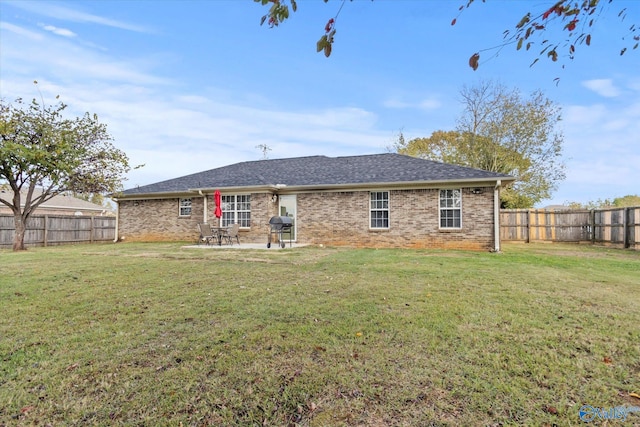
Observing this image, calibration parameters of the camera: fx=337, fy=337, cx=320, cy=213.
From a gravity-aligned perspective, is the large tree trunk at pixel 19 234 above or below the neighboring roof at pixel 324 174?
below

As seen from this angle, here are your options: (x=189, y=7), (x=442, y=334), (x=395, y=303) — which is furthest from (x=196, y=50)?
(x=442, y=334)

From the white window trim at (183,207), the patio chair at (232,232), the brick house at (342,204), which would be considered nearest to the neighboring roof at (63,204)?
the brick house at (342,204)

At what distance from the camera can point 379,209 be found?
13.8 metres

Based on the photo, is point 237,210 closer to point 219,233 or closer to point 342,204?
point 219,233

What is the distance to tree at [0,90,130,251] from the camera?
12.8m

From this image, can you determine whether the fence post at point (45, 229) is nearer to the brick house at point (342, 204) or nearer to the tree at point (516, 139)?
the brick house at point (342, 204)

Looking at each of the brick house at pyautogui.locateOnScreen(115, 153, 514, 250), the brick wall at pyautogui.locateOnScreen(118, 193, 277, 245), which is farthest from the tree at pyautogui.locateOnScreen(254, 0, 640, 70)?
the brick wall at pyautogui.locateOnScreen(118, 193, 277, 245)

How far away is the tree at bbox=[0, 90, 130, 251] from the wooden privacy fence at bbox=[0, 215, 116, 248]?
5.09 ft

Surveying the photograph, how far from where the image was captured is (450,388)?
234 centimetres

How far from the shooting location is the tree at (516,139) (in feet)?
71.8

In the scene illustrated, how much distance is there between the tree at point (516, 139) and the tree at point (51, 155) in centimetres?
2140

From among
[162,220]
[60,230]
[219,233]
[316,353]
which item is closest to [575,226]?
[219,233]

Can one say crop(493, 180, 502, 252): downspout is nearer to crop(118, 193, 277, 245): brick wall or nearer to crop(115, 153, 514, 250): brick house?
crop(115, 153, 514, 250): brick house

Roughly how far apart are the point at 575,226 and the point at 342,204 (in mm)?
11655
